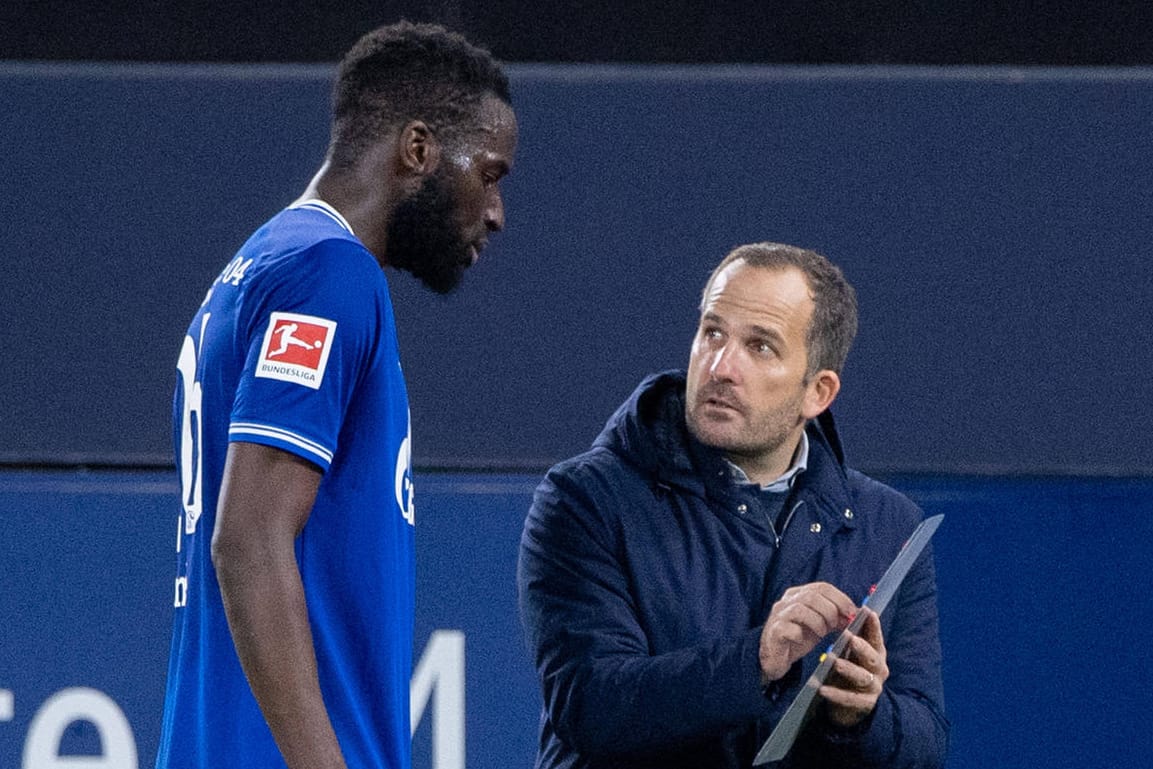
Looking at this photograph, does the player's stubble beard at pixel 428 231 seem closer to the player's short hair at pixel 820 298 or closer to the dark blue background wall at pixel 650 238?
the player's short hair at pixel 820 298

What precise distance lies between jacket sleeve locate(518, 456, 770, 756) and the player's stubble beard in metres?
0.48

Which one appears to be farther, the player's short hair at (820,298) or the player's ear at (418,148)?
the player's short hair at (820,298)

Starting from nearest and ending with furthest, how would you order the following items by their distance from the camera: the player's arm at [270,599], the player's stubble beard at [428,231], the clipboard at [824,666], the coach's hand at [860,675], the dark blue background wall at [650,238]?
the player's arm at [270,599], the player's stubble beard at [428,231], the clipboard at [824,666], the coach's hand at [860,675], the dark blue background wall at [650,238]

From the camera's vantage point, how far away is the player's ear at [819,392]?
186cm

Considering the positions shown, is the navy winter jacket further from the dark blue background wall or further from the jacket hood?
the dark blue background wall

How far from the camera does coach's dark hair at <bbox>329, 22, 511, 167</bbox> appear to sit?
1366 mm

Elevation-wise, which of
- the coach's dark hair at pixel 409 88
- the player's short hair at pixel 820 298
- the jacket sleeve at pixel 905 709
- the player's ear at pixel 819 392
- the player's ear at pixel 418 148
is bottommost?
the jacket sleeve at pixel 905 709

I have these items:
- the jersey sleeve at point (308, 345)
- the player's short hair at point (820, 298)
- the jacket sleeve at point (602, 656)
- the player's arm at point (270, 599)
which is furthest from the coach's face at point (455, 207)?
the player's short hair at point (820, 298)

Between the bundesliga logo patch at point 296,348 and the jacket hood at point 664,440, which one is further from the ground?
the bundesliga logo patch at point 296,348

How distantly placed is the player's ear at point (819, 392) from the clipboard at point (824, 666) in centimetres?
26

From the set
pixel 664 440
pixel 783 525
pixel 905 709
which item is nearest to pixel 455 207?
pixel 664 440

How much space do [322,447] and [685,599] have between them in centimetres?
66

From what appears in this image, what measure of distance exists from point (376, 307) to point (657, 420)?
0.66 metres

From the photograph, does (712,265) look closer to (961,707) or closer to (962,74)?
(962,74)
